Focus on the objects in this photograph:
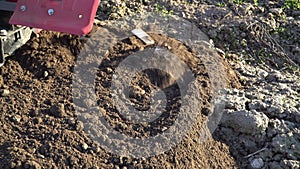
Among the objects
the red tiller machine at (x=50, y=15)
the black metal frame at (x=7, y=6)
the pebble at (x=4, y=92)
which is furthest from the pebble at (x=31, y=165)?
the black metal frame at (x=7, y=6)

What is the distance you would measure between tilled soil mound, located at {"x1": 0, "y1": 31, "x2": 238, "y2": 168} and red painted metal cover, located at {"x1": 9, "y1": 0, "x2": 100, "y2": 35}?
45 centimetres

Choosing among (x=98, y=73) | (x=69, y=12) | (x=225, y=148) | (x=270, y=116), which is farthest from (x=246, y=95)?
(x=69, y=12)

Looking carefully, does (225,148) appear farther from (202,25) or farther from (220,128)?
(202,25)

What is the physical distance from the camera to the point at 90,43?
427cm

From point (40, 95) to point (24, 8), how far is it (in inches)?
26.6

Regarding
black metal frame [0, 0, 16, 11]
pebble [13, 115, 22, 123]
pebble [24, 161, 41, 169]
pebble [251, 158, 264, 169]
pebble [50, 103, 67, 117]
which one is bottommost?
pebble [251, 158, 264, 169]

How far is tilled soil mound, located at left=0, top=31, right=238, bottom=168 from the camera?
11.1 feet

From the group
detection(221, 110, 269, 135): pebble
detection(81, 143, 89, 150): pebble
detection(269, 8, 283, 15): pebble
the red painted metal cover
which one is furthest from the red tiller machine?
detection(269, 8, 283, 15): pebble

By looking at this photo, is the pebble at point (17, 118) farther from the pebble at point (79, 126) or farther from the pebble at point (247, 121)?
the pebble at point (247, 121)

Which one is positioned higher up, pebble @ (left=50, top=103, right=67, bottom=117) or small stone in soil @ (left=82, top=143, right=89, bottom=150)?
pebble @ (left=50, top=103, right=67, bottom=117)

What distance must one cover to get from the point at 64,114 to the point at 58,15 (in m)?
0.75

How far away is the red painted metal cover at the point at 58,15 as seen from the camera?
3.66 metres

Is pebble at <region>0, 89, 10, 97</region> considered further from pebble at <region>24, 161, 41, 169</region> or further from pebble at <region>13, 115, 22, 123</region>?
pebble at <region>24, 161, 41, 169</region>

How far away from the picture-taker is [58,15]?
12.2ft
